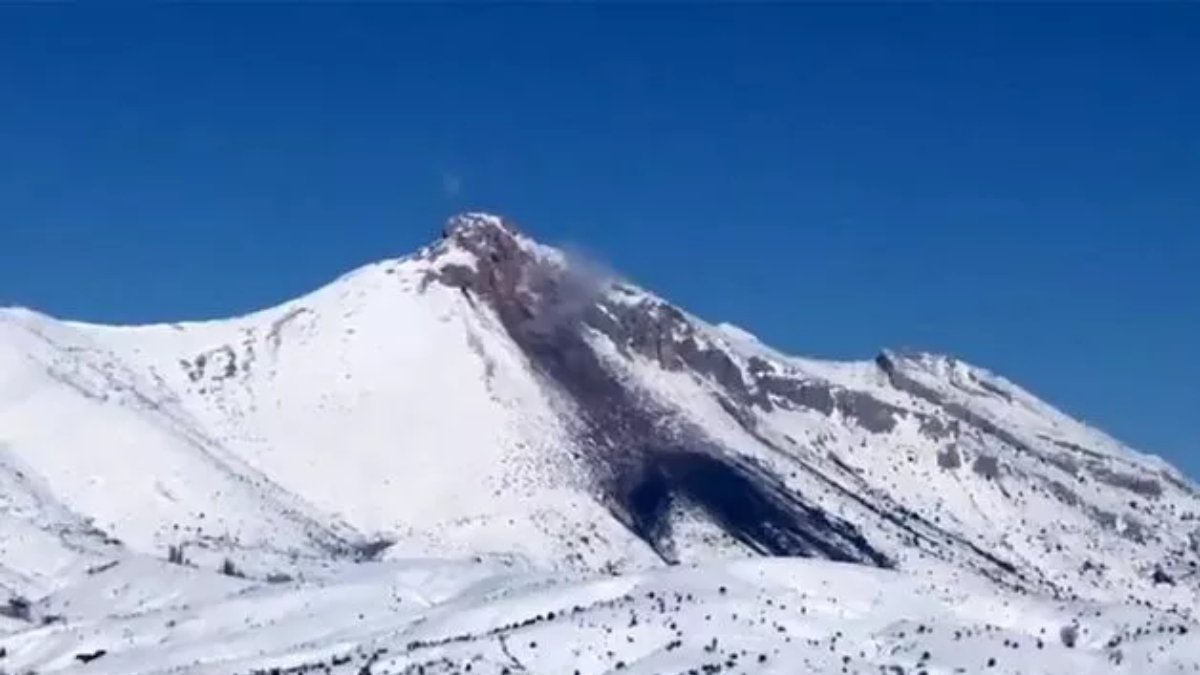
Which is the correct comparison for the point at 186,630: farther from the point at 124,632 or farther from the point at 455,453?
the point at 455,453

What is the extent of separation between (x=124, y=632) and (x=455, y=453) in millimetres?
91574

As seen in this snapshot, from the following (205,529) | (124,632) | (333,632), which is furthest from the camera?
(205,529)

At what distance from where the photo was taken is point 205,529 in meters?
169

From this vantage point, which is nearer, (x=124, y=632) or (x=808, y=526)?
(x=124, y=632)

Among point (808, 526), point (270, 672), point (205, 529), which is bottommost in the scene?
point (270, 672)

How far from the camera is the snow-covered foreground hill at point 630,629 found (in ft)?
275

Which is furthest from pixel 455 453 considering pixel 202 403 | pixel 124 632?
pixel 124 632

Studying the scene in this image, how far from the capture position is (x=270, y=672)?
90.1m

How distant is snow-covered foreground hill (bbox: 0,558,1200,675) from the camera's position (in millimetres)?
83938

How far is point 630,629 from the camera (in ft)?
288

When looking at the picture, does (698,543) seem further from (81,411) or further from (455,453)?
(81,411)

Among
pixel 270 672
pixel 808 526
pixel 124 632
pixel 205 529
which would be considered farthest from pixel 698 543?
pixel 270 672

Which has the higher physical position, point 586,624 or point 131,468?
point 131,468

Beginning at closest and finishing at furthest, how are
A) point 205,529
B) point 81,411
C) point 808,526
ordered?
1. point 205,529
2. point 81,411
3. point 808,526
